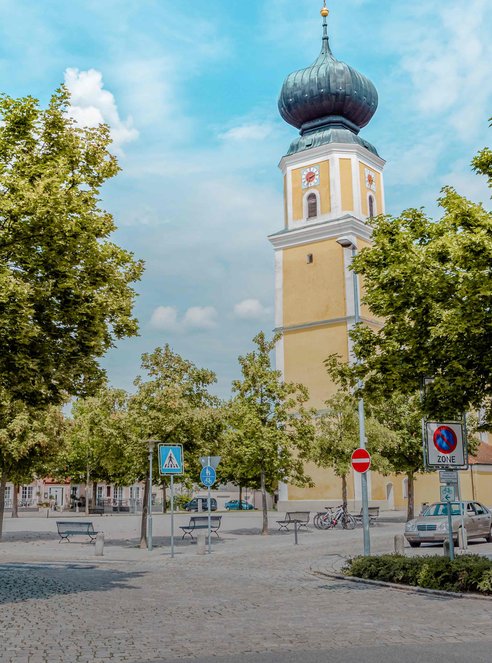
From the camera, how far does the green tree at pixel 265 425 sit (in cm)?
3170

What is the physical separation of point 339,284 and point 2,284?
42.3 meters

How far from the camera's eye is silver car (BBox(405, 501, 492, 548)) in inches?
937

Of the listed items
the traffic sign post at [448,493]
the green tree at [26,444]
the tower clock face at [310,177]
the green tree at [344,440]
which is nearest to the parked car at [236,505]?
the tower clock face at [310,177]

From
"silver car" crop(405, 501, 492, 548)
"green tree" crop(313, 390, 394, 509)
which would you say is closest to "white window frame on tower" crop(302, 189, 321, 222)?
"green tree" crop(313, 390, 394, 509)

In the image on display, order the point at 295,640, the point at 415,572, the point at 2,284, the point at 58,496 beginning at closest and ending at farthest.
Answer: the point at 295,640 < the point at 2,284 < the point at 415,572 < the point at 58,496

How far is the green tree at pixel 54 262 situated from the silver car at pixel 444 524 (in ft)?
44.0

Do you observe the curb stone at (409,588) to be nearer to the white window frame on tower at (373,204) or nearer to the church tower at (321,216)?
the church tower at (321,216)

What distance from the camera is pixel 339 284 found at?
52688 mm

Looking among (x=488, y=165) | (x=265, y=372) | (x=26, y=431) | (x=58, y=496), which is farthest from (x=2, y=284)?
(x=58, y=496)

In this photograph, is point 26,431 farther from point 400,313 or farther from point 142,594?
point 400,313

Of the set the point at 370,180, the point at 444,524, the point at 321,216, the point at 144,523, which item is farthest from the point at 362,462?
the point at 370,180

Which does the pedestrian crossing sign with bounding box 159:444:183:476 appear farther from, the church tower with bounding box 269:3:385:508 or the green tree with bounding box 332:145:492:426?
the church tower with bounding box 269:3:385:508

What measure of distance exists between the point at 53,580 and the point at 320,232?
4157 cm

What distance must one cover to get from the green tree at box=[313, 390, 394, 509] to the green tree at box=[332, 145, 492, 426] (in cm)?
2232
